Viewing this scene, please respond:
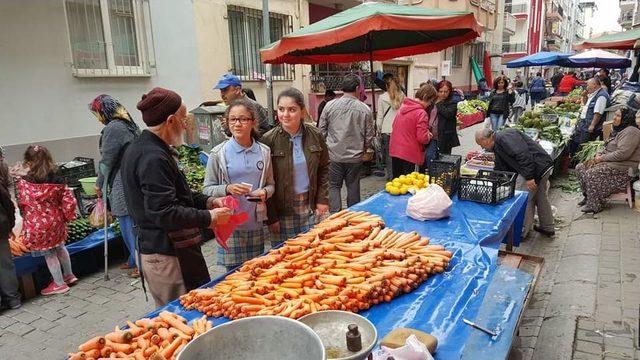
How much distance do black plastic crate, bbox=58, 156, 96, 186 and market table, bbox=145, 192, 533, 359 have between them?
4392mm

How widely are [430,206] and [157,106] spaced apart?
245 cm

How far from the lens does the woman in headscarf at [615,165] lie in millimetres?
6258

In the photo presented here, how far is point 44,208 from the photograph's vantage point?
4.52 metres

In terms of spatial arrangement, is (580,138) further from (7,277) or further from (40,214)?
(7,277)

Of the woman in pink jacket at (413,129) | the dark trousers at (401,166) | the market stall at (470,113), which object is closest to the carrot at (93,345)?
the woman in pink jacket at (413,129)

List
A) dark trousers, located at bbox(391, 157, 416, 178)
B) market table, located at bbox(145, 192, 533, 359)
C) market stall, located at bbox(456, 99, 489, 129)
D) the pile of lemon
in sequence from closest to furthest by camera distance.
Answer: market table, located at bbox(145, 192, 533, 359) → the pile of lemon → dark trousers, located at bbox(391, 157, 416, 178) → market stall, located at bbox(456, 99, 489, 129)

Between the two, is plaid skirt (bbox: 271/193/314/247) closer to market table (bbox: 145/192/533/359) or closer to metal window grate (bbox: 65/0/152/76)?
market table (bbox: 145/192/533/359)

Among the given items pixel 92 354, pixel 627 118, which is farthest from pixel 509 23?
pixel 92 354

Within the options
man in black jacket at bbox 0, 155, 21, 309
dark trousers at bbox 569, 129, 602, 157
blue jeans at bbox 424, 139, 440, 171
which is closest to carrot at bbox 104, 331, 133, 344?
man in black jacket at bbox 0, 155, 21, 309

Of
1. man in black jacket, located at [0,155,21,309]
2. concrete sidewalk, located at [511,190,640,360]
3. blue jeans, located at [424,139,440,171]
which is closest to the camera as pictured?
concrete sidewalk, located at [511,190,640,360]

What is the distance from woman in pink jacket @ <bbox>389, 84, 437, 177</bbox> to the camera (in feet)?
21.2

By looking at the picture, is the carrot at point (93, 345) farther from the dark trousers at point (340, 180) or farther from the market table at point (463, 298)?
the dark trousers at point (340, 180)

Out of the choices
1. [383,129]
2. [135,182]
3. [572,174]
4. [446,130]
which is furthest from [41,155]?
[572,174]

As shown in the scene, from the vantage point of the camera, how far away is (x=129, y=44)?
8.23 metres
